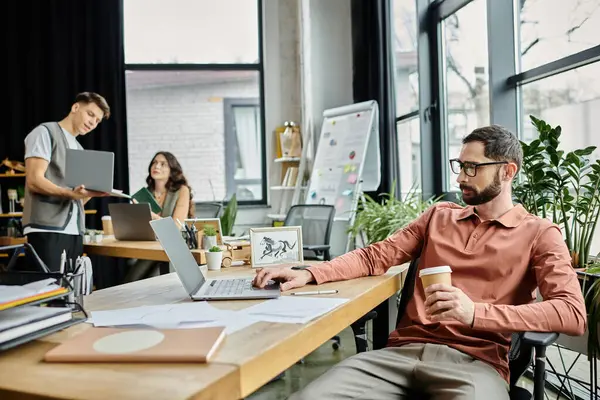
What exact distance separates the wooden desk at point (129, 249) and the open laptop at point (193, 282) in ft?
3.14

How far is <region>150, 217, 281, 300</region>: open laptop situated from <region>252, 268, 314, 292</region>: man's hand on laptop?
0.7 inches

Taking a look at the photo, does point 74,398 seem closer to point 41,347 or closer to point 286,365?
point 41,347

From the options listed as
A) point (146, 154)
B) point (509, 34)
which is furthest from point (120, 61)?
point (509, 34)

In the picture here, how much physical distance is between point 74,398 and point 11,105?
5.40 meters

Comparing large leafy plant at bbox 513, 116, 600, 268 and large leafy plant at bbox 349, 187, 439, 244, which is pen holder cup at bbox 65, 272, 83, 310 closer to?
large leafy plant at bbox 513, 116, 600, 268

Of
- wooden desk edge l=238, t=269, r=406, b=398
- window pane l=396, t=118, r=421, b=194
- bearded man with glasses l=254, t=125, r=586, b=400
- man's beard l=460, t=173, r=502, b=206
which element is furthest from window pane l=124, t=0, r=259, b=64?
wooden desk edge l=238, t=269, r=406, b=398

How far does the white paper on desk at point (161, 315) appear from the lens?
3.76 ft

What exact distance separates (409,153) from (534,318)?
11.0 ft

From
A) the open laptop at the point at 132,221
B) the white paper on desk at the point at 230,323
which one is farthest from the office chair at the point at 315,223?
the white paper on desk at the point at 230,323

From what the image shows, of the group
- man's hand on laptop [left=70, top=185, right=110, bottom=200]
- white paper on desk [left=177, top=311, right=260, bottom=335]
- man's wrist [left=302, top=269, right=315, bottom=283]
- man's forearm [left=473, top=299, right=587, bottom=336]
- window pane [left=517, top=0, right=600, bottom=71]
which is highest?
window pane [left=517, top=0, right=600, bottom=71]

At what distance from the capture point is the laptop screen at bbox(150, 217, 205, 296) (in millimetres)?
1402

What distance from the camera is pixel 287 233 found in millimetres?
2074

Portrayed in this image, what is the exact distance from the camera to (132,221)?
3.14m

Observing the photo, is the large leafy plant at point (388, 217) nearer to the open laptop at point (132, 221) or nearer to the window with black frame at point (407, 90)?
the window with black frame at point (407, 90)
